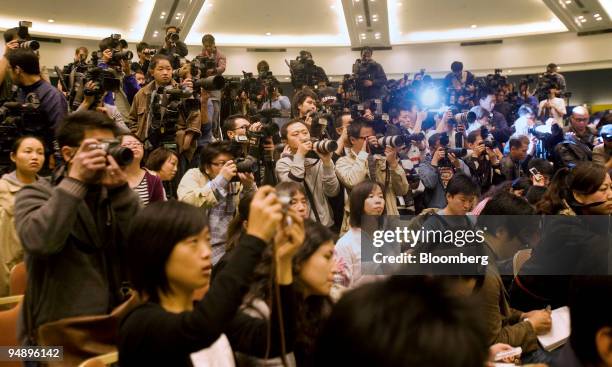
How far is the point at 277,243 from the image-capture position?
4.38 ft

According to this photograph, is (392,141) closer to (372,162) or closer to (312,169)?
(372,162)

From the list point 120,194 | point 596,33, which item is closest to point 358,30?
point 596,33

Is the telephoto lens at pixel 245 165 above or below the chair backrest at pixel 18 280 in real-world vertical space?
above

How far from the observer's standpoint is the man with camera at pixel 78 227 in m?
1.44

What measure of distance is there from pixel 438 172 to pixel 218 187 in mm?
2207

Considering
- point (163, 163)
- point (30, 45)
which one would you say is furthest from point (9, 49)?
point (163, 163)

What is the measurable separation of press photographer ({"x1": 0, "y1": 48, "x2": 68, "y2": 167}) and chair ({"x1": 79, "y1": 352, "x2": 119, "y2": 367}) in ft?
5.29

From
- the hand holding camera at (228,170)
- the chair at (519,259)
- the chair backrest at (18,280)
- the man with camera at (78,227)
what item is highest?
the hand holding camera at (228,170)

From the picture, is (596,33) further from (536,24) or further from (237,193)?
(237,193)

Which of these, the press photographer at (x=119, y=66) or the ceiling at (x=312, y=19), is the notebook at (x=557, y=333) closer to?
the press photographer at (x=119, y=66)

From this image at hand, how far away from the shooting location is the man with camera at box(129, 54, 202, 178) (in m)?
3.09

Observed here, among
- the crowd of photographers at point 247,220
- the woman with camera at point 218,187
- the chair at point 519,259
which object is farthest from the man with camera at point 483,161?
the woman with camera at point 218,187

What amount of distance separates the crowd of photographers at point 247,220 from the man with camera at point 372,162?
0.01m

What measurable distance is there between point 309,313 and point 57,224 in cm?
66
